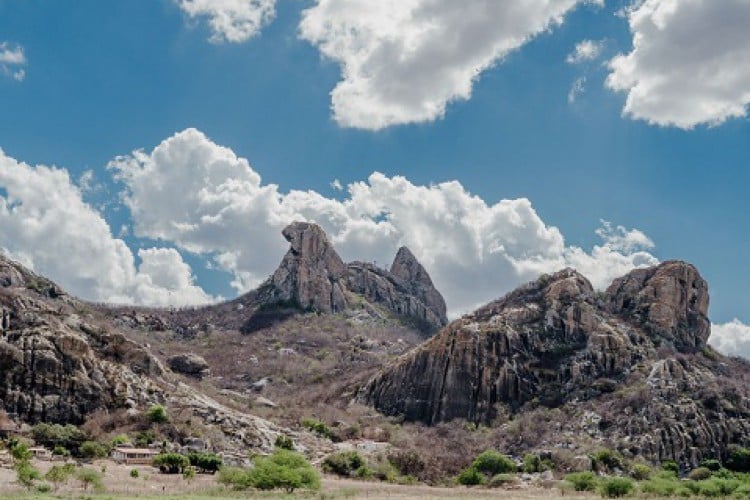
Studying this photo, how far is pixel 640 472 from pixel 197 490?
5499 cm

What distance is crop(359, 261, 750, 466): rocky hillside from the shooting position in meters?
103

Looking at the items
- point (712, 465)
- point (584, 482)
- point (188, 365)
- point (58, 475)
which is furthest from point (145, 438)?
point (712, 465)

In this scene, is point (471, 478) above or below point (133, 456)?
above

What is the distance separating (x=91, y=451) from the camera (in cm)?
7412

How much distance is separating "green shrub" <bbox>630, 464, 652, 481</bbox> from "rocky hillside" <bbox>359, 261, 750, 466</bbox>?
289 inches

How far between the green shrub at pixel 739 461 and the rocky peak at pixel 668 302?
3208 centimetres

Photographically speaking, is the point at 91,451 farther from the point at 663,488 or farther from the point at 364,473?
the point at 663,488

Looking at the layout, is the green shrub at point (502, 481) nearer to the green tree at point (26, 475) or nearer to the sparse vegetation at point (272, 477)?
the sparse vegetation at point (272, 477)

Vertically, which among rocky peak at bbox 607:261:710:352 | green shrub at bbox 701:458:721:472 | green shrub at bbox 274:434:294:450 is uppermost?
rocky peak at bbox 607:261:710:352

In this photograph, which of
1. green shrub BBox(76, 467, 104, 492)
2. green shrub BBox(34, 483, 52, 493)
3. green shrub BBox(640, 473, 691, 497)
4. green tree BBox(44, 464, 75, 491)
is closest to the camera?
green shrub BBox(34, 483, 52, 493)

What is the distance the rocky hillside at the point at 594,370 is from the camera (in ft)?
339

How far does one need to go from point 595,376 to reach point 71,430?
78.2m

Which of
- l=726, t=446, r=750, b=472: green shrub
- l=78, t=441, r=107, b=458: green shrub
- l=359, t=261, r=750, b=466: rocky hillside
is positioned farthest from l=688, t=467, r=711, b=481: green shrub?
l=78, t=441, r=107, b=458: green shrub

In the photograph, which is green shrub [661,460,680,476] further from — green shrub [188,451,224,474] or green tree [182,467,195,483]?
green tree [182,467,195,483]
